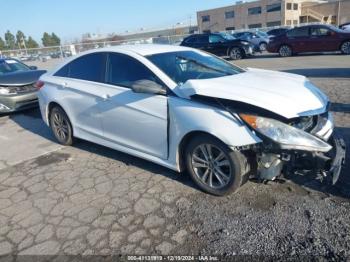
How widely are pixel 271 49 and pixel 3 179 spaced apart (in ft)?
54.8

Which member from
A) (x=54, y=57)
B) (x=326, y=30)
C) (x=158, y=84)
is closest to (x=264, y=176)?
(x=158, y=84)

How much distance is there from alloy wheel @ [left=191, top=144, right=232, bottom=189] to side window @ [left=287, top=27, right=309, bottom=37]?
15.9 metres

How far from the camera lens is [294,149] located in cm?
306

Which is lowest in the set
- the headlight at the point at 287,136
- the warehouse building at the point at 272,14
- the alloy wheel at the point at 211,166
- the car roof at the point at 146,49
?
the alloy wheel at the point at 211,166

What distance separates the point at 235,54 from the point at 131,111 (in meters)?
16.3

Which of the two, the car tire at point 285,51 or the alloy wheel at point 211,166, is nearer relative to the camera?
the alloy wheel at point 211,166

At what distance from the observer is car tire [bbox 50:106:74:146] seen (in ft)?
17.8

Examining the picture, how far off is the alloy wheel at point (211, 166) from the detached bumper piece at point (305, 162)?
0.37m

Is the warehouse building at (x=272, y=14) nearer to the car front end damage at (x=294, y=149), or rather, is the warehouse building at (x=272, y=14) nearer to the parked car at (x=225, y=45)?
the parked car at (x=225, y=45)

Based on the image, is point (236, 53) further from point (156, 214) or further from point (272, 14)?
point (272, 14)

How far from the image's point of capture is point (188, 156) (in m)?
3.71

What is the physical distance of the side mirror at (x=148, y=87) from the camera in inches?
147

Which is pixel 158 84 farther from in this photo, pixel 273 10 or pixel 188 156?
pixel 273 10

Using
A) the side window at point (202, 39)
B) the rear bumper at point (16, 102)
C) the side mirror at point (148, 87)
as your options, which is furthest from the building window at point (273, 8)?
the side mirror at point (148, 87)
